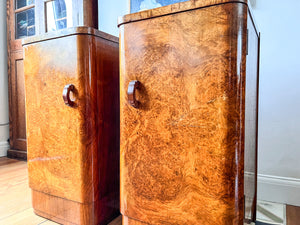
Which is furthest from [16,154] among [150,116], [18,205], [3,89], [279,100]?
[279,100]

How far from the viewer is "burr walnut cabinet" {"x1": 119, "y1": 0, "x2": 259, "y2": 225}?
1.86 feet

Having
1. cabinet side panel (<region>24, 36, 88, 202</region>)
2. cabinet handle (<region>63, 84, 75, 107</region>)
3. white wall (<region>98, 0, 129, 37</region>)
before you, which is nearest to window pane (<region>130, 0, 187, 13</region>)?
white wall (<region>98, 0, 129, 37</region>)

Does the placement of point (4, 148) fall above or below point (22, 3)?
below

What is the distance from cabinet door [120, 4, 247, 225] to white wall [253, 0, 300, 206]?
0.69m

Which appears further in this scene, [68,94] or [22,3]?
[22,3]

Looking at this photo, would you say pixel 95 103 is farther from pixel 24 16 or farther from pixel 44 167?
pixel 24 16

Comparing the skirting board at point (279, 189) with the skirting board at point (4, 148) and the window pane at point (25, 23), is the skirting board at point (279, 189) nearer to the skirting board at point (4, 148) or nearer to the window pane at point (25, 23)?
the window pane at point (25, 23)

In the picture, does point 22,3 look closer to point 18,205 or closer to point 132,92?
point 18,205

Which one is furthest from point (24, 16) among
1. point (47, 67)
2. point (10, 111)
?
point (47, 67)

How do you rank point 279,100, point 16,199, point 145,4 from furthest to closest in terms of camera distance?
1. point 145,4
2. point 16,199
3. point 279,100

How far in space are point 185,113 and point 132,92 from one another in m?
0.16

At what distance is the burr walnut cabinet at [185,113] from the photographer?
22.3 inches

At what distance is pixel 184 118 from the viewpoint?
622 millimetres

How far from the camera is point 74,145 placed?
85 cm
